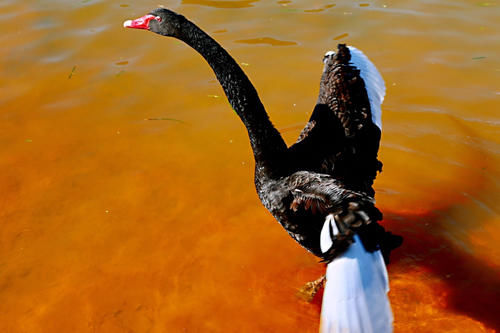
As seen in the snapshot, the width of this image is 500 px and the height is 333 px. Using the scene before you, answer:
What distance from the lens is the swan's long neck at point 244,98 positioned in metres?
2.87

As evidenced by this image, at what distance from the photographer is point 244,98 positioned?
2.86 metres

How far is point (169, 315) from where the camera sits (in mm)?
3025

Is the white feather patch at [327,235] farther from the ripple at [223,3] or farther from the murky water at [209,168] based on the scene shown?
the ripple at [223,3]

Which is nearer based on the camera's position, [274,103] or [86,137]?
[86,137]

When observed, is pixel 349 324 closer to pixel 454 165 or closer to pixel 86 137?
pixel 454 165

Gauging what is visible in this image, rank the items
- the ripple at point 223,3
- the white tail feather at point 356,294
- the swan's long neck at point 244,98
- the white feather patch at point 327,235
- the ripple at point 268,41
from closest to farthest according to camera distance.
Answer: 1. the white tail feather at point 356,294
2. the white feather patch at point 327,235
3. the swan's long neck at point 244,98
4. the ripple at point 268,41
5. the ripple at point 223,3

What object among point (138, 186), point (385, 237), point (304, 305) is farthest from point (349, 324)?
point (138, 186)

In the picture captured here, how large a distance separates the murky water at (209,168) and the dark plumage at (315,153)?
28.0 inches

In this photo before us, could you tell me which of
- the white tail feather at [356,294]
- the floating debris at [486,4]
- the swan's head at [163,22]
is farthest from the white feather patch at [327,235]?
the floating debris at [486,4]

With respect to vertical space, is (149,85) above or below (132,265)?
above

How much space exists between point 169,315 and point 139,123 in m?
2.20

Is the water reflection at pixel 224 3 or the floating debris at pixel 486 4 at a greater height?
the water reflection at pixel 224 3

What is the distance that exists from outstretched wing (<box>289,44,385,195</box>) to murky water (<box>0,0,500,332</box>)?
2.45ft

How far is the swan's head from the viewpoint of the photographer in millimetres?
2939
